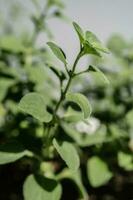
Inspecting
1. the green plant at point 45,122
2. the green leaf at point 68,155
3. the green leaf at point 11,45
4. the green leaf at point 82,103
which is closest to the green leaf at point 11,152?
the green plant at point 45,122

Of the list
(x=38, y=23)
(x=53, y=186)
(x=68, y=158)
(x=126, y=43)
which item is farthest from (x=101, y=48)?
(x=126, y=43)

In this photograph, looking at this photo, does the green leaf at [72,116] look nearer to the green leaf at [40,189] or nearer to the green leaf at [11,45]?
the green leaf at [40,189]

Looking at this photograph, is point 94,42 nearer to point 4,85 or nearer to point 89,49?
point 89,49

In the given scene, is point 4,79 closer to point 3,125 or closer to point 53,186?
point 3,125

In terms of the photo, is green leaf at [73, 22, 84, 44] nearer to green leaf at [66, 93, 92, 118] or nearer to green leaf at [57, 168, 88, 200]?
green leaf at [66, 93, 92, 118]

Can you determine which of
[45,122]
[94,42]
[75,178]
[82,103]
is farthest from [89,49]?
[75,178]

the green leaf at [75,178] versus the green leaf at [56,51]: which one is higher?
the green leaf at [56,51]
